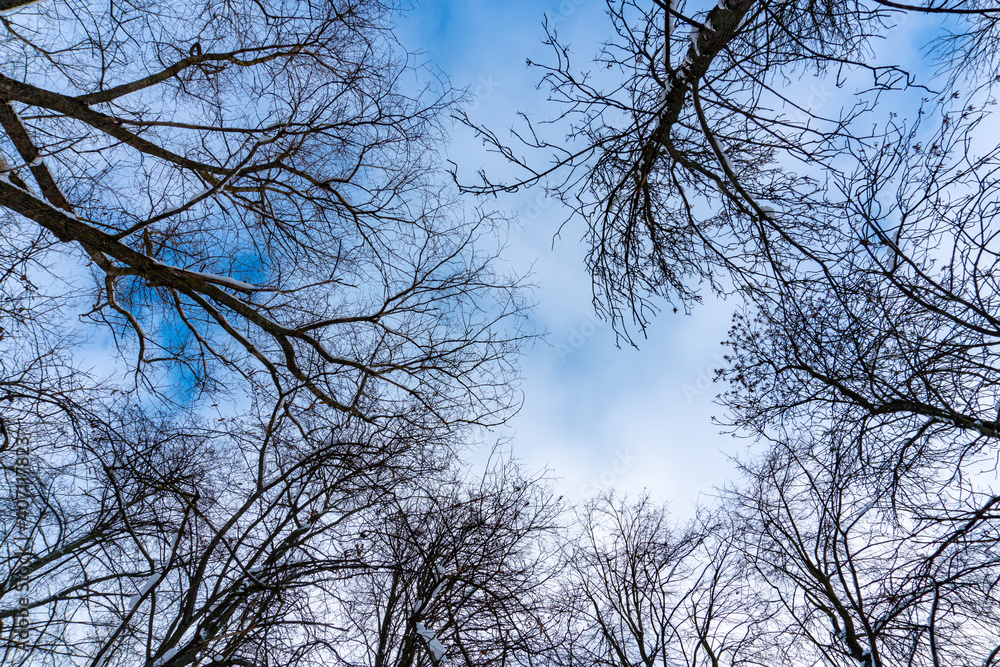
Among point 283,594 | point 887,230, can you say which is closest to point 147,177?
point 283,594

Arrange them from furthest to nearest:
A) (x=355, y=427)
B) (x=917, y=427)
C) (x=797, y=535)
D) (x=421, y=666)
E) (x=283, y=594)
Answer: (x=797, y=535), (x=355, y=427), (x=421, y=666), (x=917, y=427), (x=283, y=594)

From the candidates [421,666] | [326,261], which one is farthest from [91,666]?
[326,261]

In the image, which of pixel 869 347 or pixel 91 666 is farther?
pixel 869 347

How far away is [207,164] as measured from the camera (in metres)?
6.55

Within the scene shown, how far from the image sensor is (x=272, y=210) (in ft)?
24.1

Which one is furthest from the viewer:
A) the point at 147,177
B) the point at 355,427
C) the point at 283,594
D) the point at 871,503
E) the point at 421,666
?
the point at 355,427

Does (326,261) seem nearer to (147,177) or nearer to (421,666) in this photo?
(147,177)

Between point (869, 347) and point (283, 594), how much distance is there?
6354 millimetres

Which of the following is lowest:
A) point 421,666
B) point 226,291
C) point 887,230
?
point 421,666

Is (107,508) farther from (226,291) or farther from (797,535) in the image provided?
(797,535)

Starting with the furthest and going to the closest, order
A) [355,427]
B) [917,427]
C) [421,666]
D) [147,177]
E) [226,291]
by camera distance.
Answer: [355,427]
[226,291]
[147,177]
[421,666]
[917,427]

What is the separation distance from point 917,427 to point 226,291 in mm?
8552

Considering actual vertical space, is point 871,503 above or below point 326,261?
below

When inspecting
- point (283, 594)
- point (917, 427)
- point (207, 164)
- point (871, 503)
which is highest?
point (207, 164)
